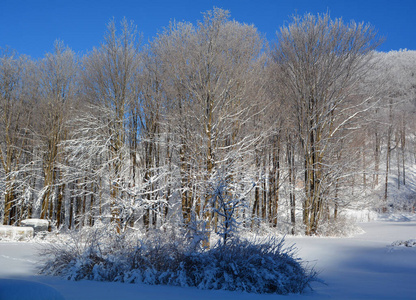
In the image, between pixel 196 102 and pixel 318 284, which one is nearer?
pixel 318 284

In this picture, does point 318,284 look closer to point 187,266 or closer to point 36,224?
point 187,266

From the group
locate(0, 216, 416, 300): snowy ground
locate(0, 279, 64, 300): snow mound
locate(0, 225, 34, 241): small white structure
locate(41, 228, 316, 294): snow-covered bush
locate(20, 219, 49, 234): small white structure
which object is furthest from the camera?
locate(20, 219, 49, 234): small white structure

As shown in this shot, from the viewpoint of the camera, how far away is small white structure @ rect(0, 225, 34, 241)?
12608 millimetres

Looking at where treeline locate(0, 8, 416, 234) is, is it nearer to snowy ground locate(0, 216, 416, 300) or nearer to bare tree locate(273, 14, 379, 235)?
bare tree locate(273, 14, 379, 235)

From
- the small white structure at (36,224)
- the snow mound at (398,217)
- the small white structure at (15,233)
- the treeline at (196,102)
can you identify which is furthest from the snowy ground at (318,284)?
the snow mound at (398,217)

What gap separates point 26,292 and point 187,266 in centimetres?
245

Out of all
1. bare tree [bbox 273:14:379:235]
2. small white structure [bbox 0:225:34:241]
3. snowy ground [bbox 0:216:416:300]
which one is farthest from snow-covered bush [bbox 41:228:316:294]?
bare tree [bbox 273:14:379:235]

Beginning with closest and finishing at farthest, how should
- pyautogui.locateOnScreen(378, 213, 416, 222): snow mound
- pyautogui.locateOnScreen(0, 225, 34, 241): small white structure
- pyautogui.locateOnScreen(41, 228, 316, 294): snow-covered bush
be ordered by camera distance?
pyautogui.locateOnScreen(41, 228, 316, 294): snow-covered bush
pyautogui.locateOnScreen(0, 225, 34, 241): small white structure
pyautogui.locateOnScreen(378, 213, 416, 222): snow mound

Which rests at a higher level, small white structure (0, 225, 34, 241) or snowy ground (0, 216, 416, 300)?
snowy ground (0, 216, 416, 300)

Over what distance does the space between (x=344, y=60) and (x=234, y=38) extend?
4.89 meters

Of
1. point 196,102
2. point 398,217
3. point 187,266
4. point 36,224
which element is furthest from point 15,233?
point 398,217

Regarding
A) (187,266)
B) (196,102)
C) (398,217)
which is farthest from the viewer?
(398,217)

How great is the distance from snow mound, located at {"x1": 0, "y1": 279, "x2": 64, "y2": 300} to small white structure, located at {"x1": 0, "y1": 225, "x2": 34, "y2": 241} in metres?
11.0

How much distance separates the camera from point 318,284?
5727 millimetres
